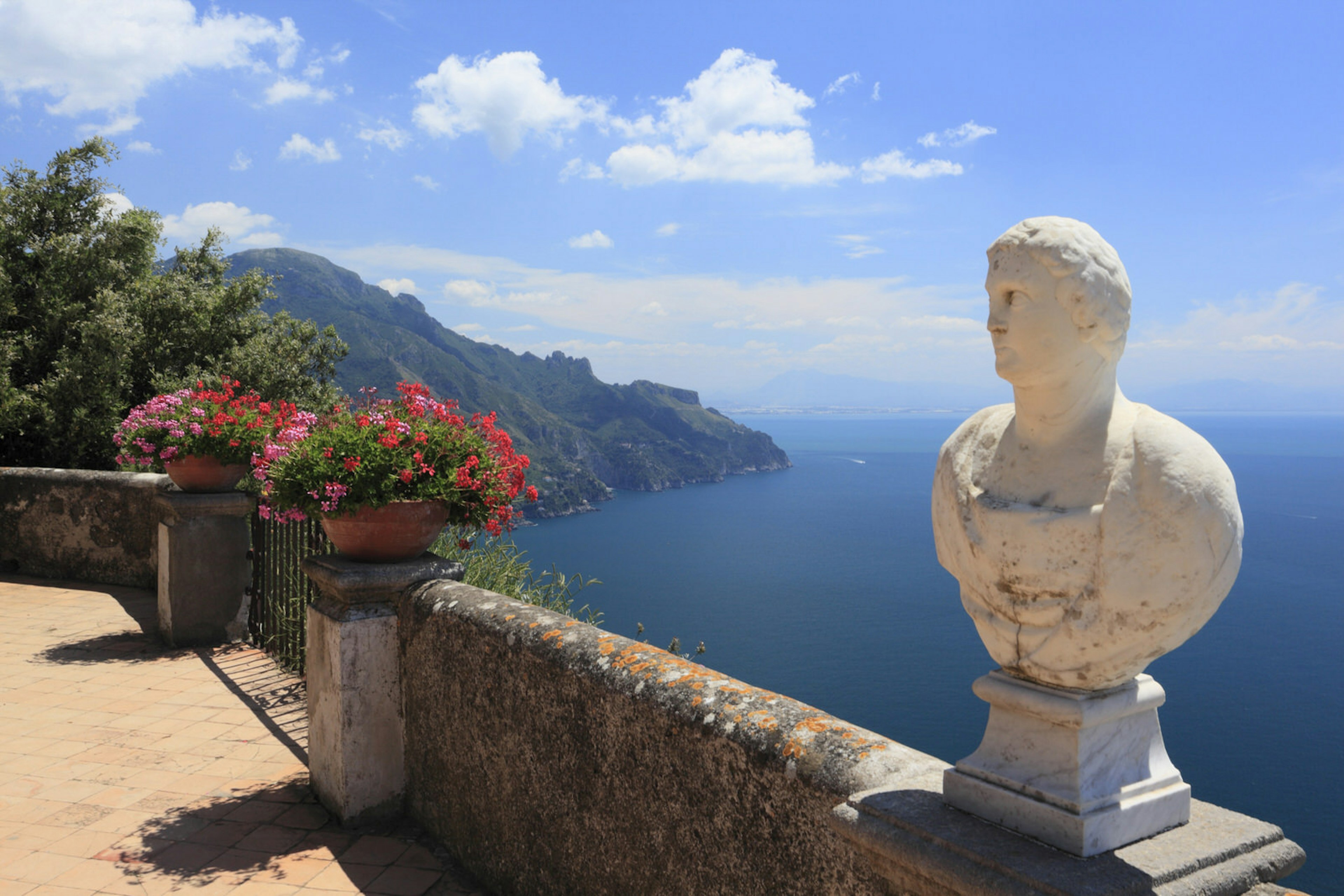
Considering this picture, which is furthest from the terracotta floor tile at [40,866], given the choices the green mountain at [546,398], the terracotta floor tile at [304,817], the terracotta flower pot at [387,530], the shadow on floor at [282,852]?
the green mountain at [546,398]

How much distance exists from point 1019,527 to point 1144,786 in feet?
1.66

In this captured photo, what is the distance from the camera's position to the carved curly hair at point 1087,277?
58.8 inches

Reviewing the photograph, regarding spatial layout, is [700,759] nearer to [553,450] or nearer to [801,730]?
[801,730]

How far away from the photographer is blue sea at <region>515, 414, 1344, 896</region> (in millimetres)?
35875

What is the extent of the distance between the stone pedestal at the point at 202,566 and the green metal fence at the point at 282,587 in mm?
114

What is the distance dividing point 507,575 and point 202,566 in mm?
2536

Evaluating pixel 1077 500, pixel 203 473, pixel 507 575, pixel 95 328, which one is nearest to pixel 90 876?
pixel 507 575

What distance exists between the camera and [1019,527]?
1467mm

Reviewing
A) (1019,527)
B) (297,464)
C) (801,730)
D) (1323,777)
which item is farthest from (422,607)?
(1323,777)

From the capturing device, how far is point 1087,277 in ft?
4.89

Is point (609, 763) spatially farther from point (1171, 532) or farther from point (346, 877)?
point (1171, 532)

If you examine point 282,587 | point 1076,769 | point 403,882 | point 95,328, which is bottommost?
point 403,882

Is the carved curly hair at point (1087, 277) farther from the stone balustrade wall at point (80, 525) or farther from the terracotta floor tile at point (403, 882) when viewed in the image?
the stone balustrade wall at point (80, 525)

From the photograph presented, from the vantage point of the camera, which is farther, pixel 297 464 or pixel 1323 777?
pixel 1323 777
